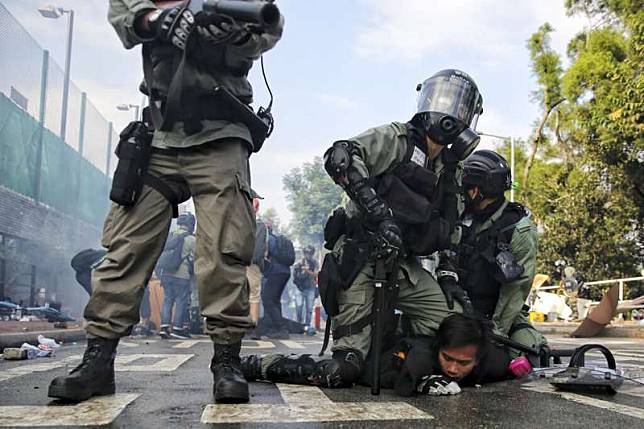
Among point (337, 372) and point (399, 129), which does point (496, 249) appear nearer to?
point (399, 129)

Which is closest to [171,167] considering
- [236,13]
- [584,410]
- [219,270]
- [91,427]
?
[219,270]

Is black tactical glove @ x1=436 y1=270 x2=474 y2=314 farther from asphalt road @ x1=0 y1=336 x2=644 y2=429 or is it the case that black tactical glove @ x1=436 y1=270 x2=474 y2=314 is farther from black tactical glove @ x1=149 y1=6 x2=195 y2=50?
black tactical glove @ x1=149 y1=6 x2=195 y2=50

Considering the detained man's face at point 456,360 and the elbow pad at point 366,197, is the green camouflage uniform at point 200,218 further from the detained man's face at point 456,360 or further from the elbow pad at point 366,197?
Answer: the detained man's face at point 456,360

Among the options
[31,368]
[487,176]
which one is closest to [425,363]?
[487,176]

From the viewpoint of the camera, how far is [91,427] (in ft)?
7.54

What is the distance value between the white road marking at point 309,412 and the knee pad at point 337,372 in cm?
44

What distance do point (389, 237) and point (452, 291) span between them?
83cm

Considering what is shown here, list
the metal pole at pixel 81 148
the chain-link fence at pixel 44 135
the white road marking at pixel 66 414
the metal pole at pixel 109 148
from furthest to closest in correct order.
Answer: the metal pole at pixel 109 148, the metal pole at pixel 81 148, the chain-link fence at pixel 44 135, the white road marking at pixel 66 414

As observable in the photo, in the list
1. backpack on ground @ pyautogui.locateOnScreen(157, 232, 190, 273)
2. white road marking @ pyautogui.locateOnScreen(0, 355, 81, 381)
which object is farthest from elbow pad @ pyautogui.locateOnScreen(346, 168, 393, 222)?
backpack on ground @ pyautogui.locateOnScreen(157, 232, 190, 273)

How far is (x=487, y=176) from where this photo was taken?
482 cm

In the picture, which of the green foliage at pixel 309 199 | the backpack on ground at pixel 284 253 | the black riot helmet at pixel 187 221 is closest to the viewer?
the black riot helmet at pixel 187 221

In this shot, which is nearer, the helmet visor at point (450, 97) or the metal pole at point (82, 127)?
the helmet visor at point (450, 97)


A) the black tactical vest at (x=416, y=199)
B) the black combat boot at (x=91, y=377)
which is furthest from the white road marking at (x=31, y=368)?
the black tactical vest at (x=416, y=199)

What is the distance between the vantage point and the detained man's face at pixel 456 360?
3.55m
